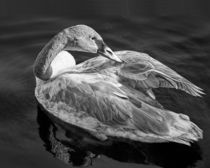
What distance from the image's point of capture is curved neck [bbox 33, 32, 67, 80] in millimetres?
7606

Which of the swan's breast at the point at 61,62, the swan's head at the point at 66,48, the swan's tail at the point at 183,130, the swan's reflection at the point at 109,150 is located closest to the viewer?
the swan's tail at the point at 183,130

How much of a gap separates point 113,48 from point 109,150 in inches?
102

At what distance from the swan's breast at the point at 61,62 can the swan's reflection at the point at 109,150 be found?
2.60 feet

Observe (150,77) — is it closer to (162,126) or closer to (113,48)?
(162,126)

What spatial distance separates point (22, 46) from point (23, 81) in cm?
106

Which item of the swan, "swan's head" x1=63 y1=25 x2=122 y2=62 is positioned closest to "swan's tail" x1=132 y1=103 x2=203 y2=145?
the swan

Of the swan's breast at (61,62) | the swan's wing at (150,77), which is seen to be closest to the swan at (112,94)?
the swan's wing at (150,77)

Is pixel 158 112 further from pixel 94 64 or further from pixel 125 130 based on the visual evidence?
pixel 94 64

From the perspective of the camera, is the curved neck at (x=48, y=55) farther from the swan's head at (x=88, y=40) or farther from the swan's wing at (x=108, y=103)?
the swan's wing at (x=108, y=103)

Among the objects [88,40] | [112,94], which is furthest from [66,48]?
[112,94]

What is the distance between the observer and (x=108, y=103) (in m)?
7.11

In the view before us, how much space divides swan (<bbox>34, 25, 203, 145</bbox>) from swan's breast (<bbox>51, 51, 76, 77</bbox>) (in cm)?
13

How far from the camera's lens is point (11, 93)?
8297 mm

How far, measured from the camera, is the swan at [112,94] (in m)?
7.04
